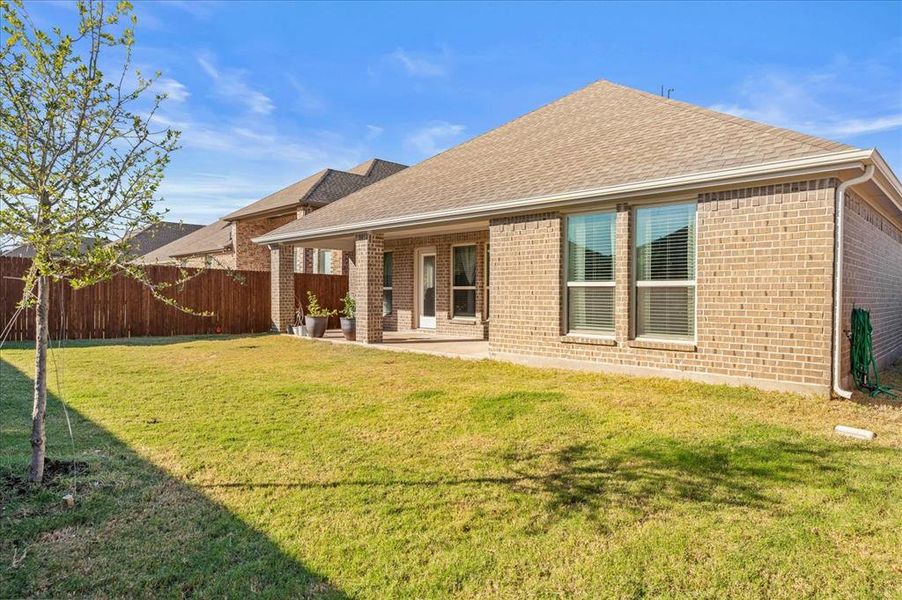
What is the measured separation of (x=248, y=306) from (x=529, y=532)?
15472mm

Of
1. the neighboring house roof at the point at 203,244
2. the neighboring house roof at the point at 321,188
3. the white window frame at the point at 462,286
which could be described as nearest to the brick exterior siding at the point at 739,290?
the white window frame at the point at 462,286

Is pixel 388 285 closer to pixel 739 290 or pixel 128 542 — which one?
pixel 739 290

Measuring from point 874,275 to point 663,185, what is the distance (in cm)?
455

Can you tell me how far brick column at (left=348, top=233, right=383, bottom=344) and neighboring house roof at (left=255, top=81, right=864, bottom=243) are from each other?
60cm

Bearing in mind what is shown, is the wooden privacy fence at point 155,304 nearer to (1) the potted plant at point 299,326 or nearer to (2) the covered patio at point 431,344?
(1) the potted plant at point 299,326

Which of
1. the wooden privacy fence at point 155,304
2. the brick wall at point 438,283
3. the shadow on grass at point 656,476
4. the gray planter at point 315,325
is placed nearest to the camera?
the shadow on grass at point 656,476

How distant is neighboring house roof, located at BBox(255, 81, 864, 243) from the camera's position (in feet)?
23.9

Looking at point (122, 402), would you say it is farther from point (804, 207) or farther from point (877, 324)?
point (877, 324)

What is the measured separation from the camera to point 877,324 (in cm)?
885

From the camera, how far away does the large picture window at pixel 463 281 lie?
46.6ft

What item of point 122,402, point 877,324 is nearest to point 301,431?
point 122,402

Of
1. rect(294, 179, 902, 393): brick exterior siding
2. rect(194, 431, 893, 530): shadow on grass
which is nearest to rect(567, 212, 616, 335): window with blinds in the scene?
rect(294, 179, 902, 393): brick exterior siding

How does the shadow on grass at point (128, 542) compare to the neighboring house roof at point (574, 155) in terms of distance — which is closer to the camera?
the shadow on grass at point (128, 542)

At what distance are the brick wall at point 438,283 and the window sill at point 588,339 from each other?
530 centimetres
